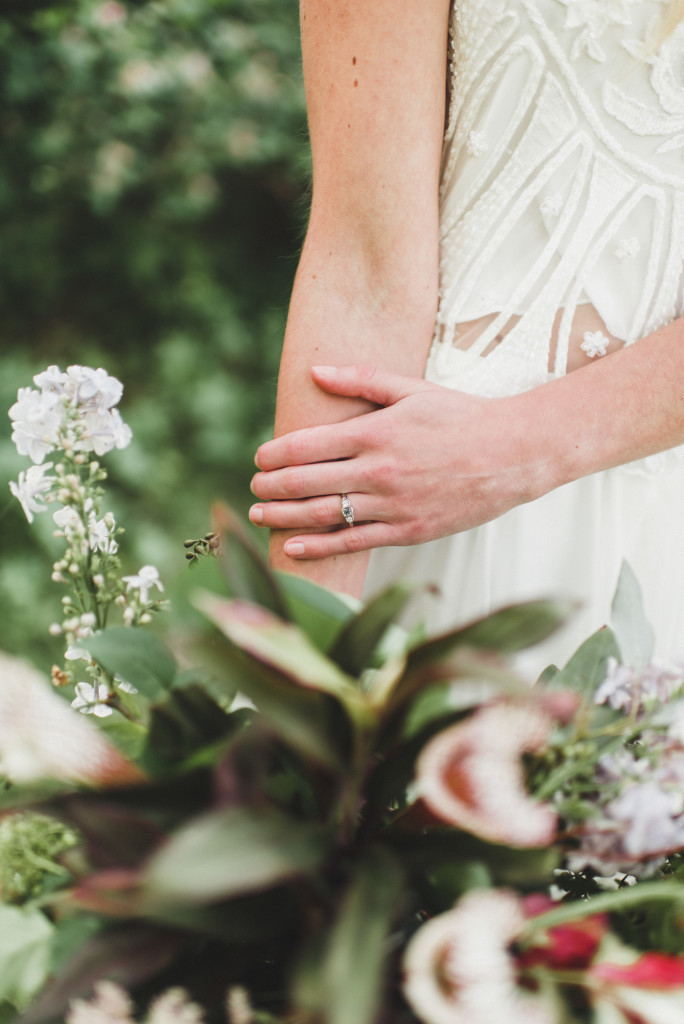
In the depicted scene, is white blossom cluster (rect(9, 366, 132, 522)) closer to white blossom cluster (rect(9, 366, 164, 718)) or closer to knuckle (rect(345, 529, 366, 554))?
white blossom cluster (rect(9, 366, 164, 718))

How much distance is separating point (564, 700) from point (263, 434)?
2.46m

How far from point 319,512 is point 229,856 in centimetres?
61

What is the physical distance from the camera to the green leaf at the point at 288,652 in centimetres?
30

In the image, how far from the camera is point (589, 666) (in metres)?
0.43

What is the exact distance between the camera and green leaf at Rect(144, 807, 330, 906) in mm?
279

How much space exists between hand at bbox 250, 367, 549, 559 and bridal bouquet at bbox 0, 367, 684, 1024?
18.7 inches

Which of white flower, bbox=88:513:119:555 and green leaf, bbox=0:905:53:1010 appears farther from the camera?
white flower, bbox=88:513:119:555

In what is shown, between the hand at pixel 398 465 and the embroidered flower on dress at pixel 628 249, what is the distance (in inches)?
9.0

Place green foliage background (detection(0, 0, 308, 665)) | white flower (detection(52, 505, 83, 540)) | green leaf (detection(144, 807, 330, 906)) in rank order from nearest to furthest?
green leaf (detection(144, 807, 330, 906)), white flower (detection(52, 505, 83, 540)), green foliage background (detection(0, 0, 308, 665))

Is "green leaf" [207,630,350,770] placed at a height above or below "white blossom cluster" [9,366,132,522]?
below

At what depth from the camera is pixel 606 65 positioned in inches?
35.7

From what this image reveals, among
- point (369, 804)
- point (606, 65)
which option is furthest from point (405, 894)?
point (606, 65)

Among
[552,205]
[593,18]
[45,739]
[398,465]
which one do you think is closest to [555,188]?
[552,205]

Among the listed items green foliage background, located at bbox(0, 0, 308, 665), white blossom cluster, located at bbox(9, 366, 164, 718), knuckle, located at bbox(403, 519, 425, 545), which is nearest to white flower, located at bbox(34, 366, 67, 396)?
white blossom cluster, located at bbox(9, 366, 164, 718)
